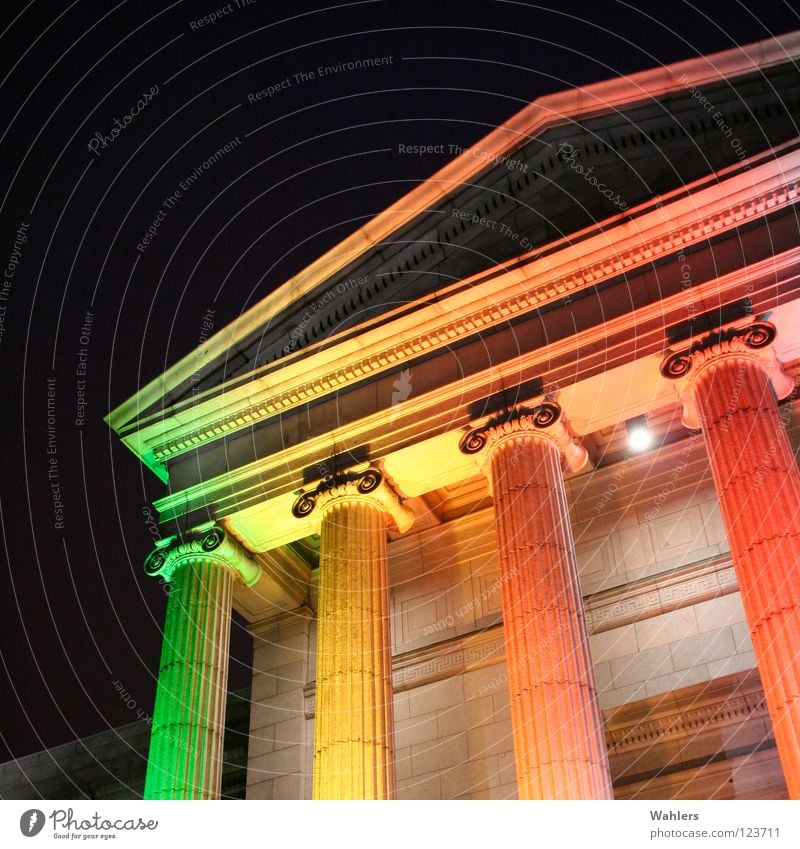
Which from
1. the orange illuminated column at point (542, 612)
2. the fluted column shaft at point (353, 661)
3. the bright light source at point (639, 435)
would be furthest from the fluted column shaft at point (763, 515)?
the fluted column shaft at point (353, 661)

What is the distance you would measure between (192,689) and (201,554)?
415 centimetres

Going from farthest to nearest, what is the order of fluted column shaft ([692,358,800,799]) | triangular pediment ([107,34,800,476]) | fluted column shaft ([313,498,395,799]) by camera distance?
triangular pediment ([107,34,800,476])
fluted column shaft ([313,498,395,799])
fluted column shaft ([692,358,800,799])

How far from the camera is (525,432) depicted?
28.2 metres

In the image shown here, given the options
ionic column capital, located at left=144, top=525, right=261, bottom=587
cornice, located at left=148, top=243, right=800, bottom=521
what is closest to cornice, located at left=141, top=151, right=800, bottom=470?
cornice, located at left=148, top=243, right=800, bottom=521

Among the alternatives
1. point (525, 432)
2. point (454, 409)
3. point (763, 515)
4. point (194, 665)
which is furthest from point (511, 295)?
point (194, 665)

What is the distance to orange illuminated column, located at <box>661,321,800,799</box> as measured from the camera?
21766mm

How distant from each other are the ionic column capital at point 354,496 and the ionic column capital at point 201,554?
2659 mm

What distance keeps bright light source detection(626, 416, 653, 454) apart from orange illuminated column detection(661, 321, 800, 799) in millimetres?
5032

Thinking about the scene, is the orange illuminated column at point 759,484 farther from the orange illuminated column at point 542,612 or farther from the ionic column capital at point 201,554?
the ionic column capital at point 201,554

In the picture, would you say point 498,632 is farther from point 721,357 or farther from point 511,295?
point 721,357

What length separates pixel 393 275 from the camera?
106 ft

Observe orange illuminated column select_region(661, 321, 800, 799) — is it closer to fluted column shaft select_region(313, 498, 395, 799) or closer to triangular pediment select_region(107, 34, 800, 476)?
triangular pediment select_region(107, 34, 800, 476)
